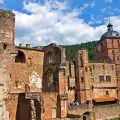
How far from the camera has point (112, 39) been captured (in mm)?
50469

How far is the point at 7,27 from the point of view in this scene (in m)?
20.7

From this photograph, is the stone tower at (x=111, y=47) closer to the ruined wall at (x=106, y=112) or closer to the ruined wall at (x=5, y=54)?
the ruined wall at (x=106, y=112)

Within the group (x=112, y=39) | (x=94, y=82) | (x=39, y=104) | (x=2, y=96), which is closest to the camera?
(x=2, y=96)

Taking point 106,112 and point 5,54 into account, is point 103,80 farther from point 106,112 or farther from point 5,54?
point 5,54

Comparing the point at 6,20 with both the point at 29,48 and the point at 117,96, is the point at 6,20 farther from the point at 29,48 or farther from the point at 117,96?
the point at 117,96

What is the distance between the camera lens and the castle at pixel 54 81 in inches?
818

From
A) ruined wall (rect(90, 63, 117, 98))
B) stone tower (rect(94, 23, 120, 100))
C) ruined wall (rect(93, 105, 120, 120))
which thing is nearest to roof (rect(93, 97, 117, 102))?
ruined wall (rect(90, 63, 117, 98))

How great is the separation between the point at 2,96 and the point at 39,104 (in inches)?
196

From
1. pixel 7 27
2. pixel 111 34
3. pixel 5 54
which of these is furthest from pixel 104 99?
pixel 7 27

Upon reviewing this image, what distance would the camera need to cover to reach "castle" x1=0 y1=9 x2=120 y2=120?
20781 millimetres

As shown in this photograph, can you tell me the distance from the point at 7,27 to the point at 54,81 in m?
14.1

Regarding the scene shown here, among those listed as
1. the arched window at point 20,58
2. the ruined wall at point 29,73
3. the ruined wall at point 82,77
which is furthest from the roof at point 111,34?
the arched window at point 20,58

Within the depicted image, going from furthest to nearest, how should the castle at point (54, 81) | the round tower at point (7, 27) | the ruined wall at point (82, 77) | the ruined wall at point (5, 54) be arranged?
1. the ruined wall at point (82, 77)
2. the castle at point (54, 81)
3. the round tower at point (7, 27)
4. the ruined wall at point (5, 54)

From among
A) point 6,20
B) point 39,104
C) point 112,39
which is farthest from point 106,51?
point 6,20
